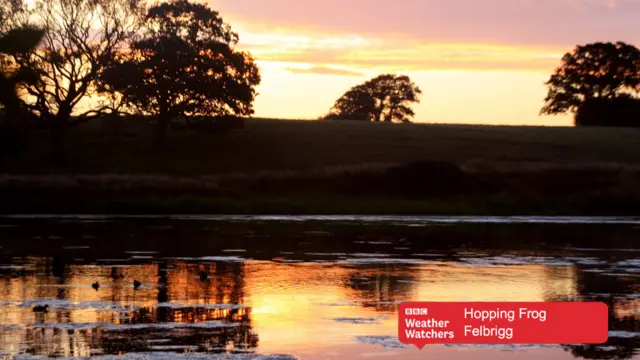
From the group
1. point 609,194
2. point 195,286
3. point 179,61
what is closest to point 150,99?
point 179,61

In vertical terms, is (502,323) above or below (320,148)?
below

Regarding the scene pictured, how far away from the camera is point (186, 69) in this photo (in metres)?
77.8

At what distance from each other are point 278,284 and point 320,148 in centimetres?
6017

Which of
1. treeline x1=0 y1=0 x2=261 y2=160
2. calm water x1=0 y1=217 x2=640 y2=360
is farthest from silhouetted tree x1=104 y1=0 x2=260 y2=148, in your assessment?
calm water x1=0 y1=217 x2=640 y2=360

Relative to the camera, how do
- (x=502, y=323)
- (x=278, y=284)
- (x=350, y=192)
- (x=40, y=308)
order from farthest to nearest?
(x=350, y=192) → (x=278, y=284) → (x=40, y=308) → (x=502, y=323)

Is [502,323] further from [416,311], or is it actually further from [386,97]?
[386,97]

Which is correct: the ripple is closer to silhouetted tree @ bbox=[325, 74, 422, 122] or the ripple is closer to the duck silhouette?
the duck silhouette

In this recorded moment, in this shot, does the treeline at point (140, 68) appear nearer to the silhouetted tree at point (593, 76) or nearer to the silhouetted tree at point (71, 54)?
the silhouetted tree at point (71, 54)

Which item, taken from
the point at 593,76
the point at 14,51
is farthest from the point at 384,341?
the point at 593,76

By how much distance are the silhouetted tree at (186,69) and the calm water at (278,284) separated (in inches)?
1395

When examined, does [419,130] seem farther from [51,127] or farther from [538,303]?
[538,303]

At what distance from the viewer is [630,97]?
117m

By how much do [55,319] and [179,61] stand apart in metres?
61.1

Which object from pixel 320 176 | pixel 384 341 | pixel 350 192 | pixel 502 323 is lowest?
pixel 384 341
